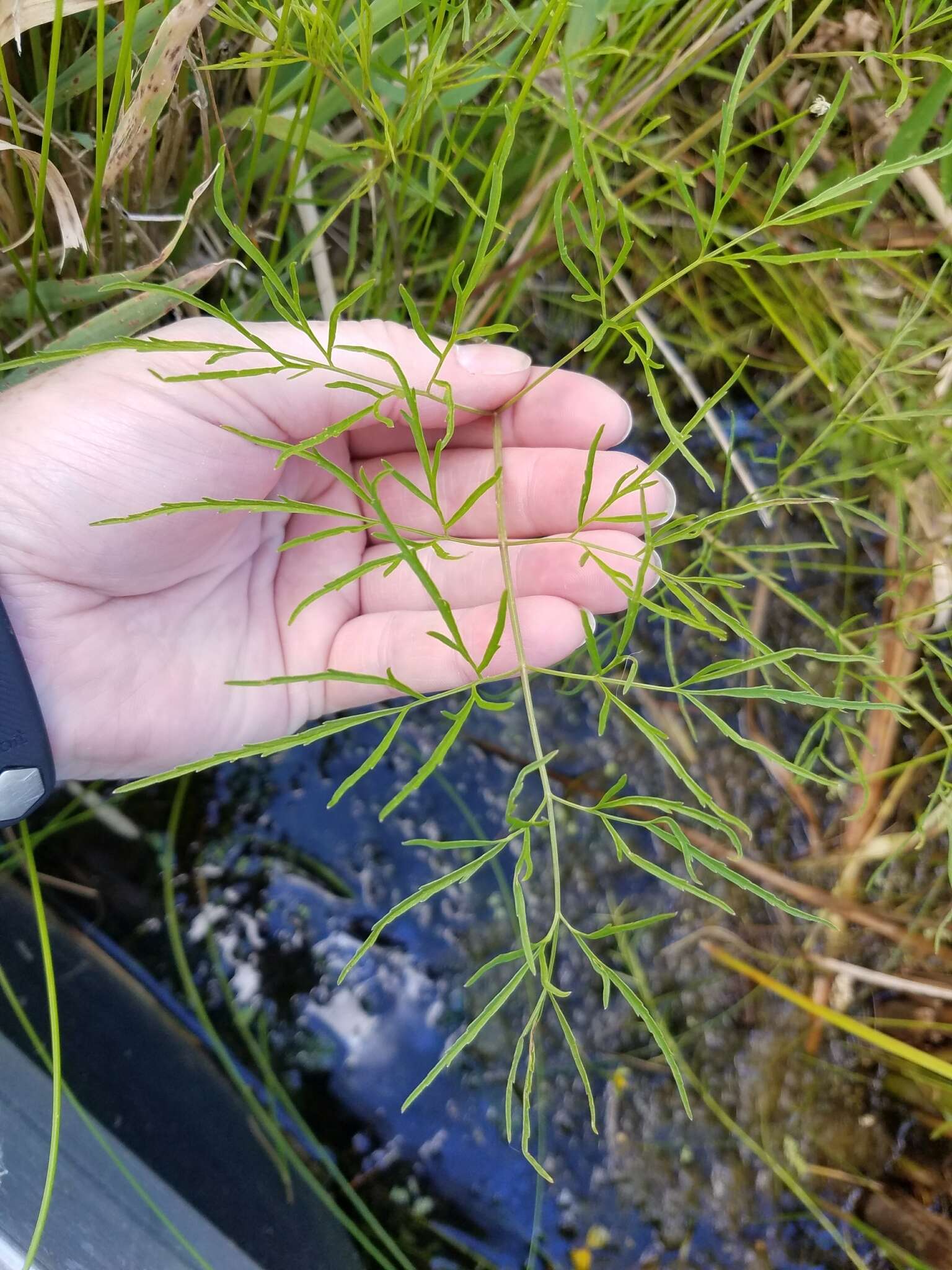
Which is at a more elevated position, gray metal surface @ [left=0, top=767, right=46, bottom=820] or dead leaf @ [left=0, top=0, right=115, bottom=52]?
dead leaf @ [left=0, top=0, right=115, bottom=52]

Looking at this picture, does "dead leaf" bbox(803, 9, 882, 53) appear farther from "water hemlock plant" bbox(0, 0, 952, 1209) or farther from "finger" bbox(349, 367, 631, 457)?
"finger" bbox(349, 367, 631, 457)

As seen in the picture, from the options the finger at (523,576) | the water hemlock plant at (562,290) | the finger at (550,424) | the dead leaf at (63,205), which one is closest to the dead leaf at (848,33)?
the water hemlock plant at (562,290)

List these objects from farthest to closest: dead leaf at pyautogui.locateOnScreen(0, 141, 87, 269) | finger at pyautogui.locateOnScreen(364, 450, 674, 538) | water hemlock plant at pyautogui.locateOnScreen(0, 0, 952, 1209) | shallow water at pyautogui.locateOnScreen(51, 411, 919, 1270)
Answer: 1. shallow water at pyautogui.locateOnScreen(51, 411, 919, 1270)
2. finger at pyautogui.locateOnScreen(364, 450, 674, 538)
3. dead leaf at pyautogui.locateOnScreen(0, 141, 87, 269)
4. water hemlock plant at pyautogui.locateOnScreen(0, 0, 952, 1209)

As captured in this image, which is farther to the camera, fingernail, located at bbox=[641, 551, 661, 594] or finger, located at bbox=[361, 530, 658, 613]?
finger, located at bbox=[361, 530, 658, 613]

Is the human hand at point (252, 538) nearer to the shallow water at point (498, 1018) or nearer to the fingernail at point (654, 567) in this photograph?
the fingernail at point (654, 567)

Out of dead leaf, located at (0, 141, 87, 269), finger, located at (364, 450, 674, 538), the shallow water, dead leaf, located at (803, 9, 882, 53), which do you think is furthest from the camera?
the shallow water

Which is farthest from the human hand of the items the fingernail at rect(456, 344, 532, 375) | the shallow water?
the shallow water

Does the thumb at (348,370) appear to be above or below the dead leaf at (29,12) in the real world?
below

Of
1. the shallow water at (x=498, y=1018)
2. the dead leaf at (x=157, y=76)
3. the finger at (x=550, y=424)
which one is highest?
the dead leaf at (x=157, y=76)
